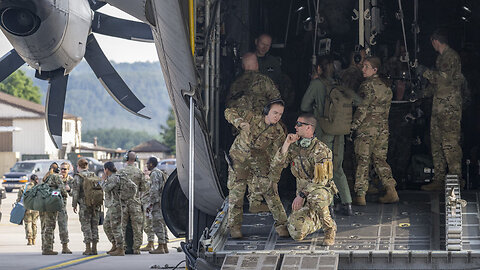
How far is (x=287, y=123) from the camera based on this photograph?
33.9 ft

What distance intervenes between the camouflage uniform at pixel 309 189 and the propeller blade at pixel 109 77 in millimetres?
2578

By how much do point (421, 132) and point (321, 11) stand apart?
1905 millimetres

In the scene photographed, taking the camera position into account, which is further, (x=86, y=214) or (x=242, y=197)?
(x=86, y=214)

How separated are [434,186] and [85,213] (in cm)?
529

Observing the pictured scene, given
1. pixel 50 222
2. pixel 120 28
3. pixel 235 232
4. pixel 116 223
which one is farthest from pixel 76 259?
pixel 235 232

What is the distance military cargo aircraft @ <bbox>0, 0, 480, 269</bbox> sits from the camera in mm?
7496

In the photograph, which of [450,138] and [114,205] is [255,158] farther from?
[114,205]

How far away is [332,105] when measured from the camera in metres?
8.87

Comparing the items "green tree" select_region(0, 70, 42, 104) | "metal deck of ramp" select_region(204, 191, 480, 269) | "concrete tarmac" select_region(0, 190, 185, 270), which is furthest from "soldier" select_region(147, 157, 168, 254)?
"green tree" select_region(0, 70, 42, 104)

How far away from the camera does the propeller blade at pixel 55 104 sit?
33.3 feet

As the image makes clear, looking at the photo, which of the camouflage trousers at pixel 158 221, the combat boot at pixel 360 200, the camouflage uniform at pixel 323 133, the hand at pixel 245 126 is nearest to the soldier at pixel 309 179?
the hand at pixel 245 126

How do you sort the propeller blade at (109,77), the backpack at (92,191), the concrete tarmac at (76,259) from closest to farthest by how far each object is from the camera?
the propeller blade at (109,77)
the concrete tarmac at (76,259)
the backpack at (92,191)

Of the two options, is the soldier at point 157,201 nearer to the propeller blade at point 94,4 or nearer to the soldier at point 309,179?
the propeller blade at point 94,4

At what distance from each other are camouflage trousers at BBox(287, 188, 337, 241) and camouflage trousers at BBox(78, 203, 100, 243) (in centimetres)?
542
